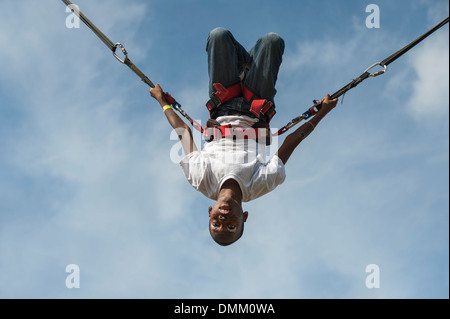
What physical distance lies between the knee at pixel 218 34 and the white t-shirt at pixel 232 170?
1.46 metres

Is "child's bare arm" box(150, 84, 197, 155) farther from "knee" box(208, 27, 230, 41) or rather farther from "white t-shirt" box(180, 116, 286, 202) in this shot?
"knee" box(208, 27, 230, 41)

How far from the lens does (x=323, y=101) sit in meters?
8.62

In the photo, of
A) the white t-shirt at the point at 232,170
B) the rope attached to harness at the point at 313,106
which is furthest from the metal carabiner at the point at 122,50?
the white t-shirt at the point at 232,170

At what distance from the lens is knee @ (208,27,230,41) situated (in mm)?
8711

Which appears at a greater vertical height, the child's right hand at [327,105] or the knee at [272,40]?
the knee at [272,40]

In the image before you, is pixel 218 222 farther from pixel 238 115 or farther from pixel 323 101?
pixel 323 101

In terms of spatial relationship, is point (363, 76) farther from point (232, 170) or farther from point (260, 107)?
point (232, 170)

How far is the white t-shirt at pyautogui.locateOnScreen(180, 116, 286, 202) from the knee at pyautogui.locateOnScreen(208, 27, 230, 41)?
1462mm

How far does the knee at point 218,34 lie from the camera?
8711mm

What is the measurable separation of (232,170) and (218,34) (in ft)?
6.43

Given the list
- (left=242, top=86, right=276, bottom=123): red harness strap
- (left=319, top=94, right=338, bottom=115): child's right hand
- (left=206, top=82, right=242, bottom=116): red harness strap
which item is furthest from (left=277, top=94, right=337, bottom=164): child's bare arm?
(left=206, top=82, right=242, bottom=116): red harness strap

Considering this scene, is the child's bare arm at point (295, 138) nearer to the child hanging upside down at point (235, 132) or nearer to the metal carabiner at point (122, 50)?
the child hanging upside down at point (235, 132)

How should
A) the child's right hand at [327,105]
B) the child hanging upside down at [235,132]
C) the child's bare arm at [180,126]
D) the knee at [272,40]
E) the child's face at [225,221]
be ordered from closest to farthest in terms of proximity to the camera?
the child's face at [225,221] < the child hanging upside down at [235,132] < the child's bare arm at [180,126] < the child's right hand at [327,105] < the knee at [272,40]

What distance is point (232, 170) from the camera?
7984mm
